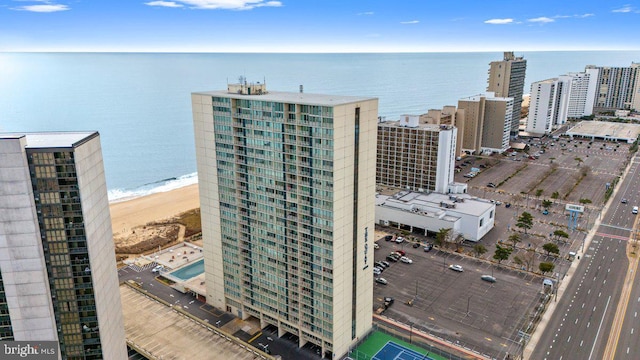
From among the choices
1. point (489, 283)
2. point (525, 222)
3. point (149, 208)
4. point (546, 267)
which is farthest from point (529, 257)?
point (149, 208)

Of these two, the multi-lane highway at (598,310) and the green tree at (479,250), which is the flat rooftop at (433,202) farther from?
the multi-lane highway at (598,310)

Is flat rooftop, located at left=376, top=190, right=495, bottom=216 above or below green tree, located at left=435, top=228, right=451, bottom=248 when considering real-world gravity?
above

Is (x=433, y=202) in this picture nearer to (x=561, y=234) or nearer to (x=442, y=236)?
(x=442, y=236)

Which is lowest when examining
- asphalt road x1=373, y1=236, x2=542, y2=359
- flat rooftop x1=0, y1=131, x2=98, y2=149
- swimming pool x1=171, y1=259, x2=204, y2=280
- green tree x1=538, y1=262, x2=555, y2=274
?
asphalt road x1=373, y1=236, x2=542, y2=359

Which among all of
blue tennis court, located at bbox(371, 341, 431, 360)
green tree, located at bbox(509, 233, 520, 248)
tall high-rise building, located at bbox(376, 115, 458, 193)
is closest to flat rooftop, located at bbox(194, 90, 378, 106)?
blue tennis court, located at bbox(371, 341, 431, 360)

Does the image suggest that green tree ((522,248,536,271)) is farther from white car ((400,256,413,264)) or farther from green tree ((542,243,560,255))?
white car ((400,256,413,264))

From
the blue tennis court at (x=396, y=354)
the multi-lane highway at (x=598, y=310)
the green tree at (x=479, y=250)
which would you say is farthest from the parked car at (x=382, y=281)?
the multi-lane highway at (x=598, y=310)
